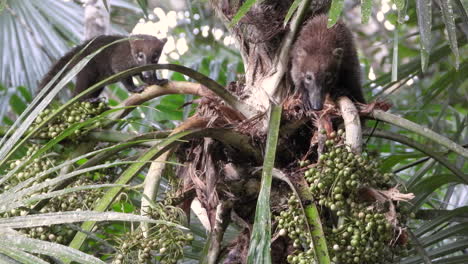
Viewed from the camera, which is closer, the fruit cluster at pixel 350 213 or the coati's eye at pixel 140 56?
the fruit cluster at pixel 350 213

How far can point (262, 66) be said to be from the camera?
2287 mm

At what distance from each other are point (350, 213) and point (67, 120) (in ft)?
3.31

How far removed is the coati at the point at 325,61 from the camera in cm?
260

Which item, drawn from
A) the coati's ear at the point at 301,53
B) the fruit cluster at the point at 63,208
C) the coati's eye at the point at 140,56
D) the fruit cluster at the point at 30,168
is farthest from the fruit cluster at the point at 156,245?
the coati's eye at the point at 140,56

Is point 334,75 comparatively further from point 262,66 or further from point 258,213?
point 258,213

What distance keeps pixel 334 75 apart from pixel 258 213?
1.62 m

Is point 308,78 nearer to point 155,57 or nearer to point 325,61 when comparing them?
point 325,61

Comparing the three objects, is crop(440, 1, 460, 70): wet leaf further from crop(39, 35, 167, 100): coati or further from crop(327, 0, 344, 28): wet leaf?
crop(39, 35, 167, 100): coati

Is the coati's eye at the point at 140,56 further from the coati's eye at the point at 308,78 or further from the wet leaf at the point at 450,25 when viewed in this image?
the wet leaf at the point at 450,25

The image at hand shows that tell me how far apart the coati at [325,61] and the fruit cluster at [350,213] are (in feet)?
2.59

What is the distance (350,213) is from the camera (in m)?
1.62

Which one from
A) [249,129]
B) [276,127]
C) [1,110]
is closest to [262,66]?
[249,129]

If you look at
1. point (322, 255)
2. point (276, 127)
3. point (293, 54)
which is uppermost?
point (293, 54)

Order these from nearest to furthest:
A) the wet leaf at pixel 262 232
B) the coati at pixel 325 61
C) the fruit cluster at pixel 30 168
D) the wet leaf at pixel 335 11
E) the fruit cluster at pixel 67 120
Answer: the wet leaf at pixel 262 232
the wet leaf at pixel 335 11
the fruit cluster at pixel 30 168
the fruit cluster at pixel 67 120
the coati at pixel 325 61
